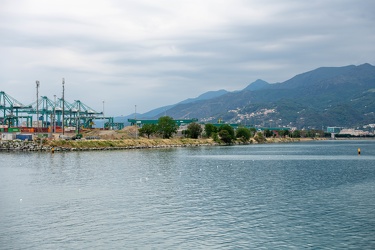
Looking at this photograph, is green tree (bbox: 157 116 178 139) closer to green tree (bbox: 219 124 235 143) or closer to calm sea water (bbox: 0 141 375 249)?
green tree (bbox: 219 124 235 143)

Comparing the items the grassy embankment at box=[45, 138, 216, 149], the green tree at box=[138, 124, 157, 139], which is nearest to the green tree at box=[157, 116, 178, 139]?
the green tree at box=[138, 124, 157, 139]

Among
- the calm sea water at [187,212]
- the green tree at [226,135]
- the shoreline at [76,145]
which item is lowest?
the calm sea water at [187,212]

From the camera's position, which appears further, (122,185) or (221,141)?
(221,141)

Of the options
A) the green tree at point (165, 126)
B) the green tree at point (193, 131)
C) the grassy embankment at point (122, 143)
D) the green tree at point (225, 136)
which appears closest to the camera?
the grassy embankment at point (122, 143)

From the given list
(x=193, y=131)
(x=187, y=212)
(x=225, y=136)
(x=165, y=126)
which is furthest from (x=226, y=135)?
(x=187, y=212)

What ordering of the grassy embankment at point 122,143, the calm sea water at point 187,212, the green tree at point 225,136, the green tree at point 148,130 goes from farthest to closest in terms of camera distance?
the green tree at point 225,136 → the green tree at point 148,130 → the grassy embankment at point 122,143 → the calm sea water at point 187,212

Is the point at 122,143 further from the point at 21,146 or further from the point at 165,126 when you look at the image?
the point at 165,126

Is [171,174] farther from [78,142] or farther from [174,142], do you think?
[174,142]

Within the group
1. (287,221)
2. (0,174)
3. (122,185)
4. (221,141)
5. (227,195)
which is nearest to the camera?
(287,221)

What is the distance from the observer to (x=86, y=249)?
18734 mm

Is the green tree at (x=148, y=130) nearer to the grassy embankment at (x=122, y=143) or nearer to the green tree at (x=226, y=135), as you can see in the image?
the grassy embankment at (x=122, y=143)

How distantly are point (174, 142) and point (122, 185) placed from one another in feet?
303

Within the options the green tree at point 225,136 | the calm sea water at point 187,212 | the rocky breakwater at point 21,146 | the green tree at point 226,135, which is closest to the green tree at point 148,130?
the green tree at point 225,136

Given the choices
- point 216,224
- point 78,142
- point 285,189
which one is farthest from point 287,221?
point 78,142
